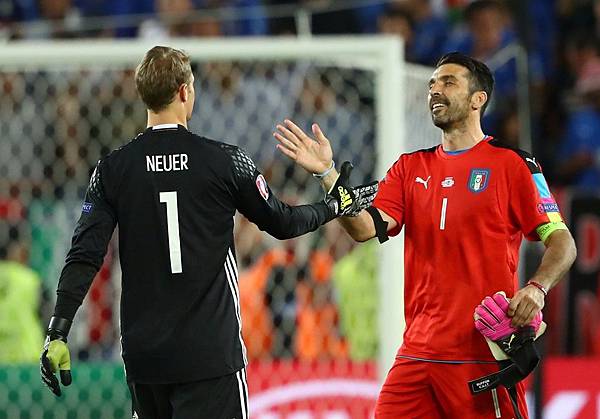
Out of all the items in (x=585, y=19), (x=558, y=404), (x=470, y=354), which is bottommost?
(x=558, y=404)

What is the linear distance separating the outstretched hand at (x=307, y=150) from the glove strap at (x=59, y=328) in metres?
0.94

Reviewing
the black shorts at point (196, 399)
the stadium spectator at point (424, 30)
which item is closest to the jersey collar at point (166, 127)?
the black shorts at point (196, 399)

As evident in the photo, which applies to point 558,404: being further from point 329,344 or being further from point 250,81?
point 250,81

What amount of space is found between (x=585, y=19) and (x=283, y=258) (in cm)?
449

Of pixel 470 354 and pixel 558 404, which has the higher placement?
pixel 470 354

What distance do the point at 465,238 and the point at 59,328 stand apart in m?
1.44

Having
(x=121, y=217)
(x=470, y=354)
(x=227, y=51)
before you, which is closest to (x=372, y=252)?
(x=227, y=51)

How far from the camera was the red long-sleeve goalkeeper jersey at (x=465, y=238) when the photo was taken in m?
4.47

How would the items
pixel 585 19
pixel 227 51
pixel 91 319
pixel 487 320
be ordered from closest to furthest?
pixel 487 320 < pixel 227 51 < pixel 91 319 < pixel 585 19

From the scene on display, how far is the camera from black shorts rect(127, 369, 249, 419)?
399 centimetres

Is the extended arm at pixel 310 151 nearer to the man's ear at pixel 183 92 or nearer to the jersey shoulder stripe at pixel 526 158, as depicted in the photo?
the man's ear at pixel 183 92

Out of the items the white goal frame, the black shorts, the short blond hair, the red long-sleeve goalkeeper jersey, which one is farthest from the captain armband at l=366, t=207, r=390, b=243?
the white goal frame

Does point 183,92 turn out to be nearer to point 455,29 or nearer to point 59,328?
point 59,328

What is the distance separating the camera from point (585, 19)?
1058 cm
